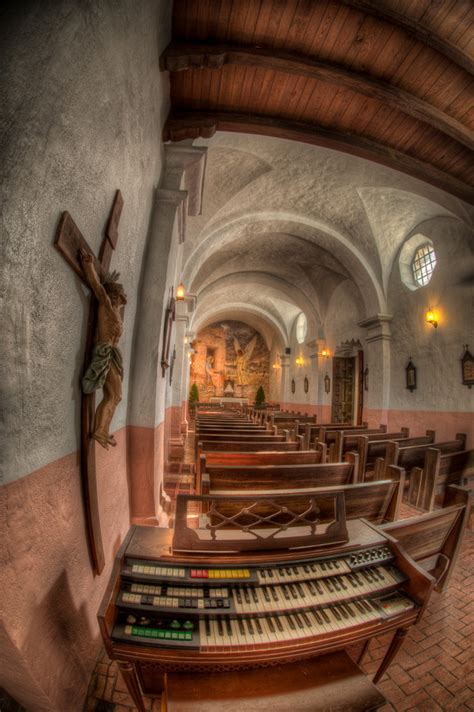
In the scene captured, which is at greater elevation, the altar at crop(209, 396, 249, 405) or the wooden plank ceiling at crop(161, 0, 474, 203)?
the wooden plank ceiling at crop(161, 0, 474, 203)

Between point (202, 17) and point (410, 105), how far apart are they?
101 inches

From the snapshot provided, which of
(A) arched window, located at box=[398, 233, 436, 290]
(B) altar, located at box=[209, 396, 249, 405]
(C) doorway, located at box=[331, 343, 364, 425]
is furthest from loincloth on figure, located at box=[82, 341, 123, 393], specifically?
(B) altar, located at box=[209, 396, 249, 405]

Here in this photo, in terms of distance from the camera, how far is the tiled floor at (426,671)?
171cm

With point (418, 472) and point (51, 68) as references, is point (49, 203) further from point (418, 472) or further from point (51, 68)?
point (418, 472)

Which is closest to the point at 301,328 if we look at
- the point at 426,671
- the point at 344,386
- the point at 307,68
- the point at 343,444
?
the point at 344,386

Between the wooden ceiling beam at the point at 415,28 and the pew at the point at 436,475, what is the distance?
4420mm

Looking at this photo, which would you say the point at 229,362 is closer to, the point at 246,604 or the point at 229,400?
the point at 229,400

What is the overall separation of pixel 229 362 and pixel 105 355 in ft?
65.8

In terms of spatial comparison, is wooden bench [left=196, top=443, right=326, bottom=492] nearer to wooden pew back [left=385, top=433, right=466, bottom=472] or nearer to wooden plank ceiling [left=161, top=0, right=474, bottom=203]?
wooden pew back [left=385, top=433, right=466, bottom=472]

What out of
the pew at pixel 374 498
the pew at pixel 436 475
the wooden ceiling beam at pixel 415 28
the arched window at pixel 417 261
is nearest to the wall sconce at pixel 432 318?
the arched window at pixel 417 261

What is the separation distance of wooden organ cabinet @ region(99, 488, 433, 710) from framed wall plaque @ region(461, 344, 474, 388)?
519 centimetres

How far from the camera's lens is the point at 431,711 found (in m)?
1.67

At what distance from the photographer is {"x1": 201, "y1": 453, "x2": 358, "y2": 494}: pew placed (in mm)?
2863

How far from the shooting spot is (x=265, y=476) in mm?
2918
